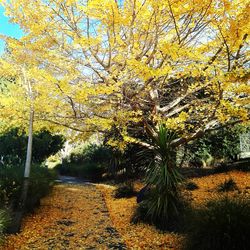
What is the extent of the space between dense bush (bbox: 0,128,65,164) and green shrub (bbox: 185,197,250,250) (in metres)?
11.2

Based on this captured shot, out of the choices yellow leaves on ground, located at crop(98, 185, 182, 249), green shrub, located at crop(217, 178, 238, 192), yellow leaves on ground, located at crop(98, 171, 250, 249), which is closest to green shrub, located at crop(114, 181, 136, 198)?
yellow leaves on ground, located at crop(98, 171, 250, 249)

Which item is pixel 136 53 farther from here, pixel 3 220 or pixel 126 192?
pixel 126 192

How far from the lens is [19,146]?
14.2 m

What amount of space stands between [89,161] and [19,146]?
567 cm

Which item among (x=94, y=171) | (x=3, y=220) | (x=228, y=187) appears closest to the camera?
(x=3, y=220)

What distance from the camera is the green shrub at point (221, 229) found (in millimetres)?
3715

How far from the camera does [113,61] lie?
6750 mm

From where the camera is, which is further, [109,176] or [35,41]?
[109,176]

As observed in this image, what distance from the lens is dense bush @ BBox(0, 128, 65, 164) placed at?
1409 cm

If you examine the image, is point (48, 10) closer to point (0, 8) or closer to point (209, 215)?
point (0, 8)

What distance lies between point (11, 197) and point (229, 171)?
311 inches

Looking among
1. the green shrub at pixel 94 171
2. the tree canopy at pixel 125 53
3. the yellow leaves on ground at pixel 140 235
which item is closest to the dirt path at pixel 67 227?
the yellow leaves on ground at pixel 140 235

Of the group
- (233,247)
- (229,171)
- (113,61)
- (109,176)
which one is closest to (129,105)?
(113,61)

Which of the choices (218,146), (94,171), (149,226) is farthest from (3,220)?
(94,171)
